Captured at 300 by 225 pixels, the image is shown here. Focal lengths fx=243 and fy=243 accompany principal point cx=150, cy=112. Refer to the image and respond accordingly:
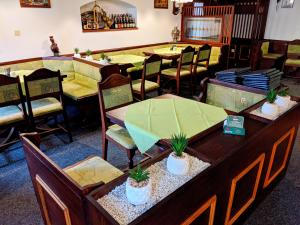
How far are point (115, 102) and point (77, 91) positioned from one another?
1.32 metres

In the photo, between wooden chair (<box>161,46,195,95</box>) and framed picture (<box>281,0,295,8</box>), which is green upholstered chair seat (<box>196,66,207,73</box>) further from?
framed picture (<box>281,0,295,8</box>)

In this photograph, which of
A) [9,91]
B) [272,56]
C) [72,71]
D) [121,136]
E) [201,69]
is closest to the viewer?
[121,136]

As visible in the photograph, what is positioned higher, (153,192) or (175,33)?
(175,33)

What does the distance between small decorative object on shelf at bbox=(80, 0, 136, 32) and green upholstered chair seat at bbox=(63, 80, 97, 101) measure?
4.87ft

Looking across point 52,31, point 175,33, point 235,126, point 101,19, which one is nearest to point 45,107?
point 52,31

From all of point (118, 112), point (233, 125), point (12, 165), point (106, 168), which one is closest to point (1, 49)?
point (12, 165)

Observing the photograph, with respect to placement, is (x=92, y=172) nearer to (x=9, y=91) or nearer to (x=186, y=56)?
(x=9, y=91)

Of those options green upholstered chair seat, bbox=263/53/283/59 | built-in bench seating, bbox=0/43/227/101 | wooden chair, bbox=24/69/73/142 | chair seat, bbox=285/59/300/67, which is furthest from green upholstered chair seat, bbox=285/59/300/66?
wooden chair, bbox=24/69/73/142

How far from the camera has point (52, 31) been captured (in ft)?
13.8

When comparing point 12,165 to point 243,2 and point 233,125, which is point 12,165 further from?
point 243,2

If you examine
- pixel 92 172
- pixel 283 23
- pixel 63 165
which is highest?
pixel 283 23

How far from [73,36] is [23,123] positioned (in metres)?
2.36

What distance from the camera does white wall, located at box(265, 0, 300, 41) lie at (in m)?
5.86

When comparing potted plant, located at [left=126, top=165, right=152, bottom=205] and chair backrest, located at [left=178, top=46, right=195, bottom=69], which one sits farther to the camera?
chair backrest, located at [left=178, top=46, right=195, bottom=69]
